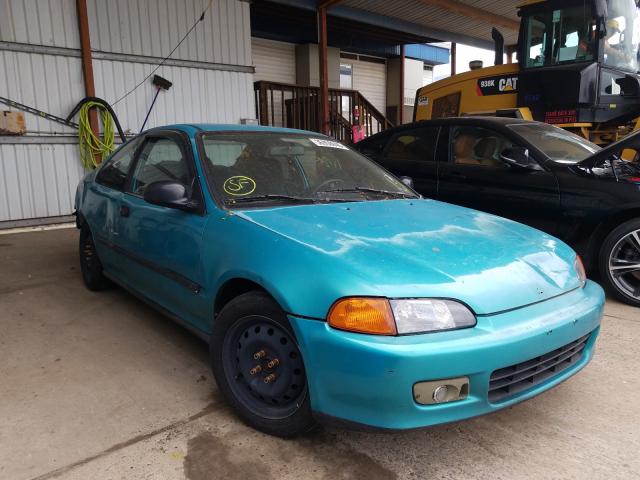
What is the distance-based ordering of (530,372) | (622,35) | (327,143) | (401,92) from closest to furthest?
(530,372) → (327,143) → (622,35) → (401,92)

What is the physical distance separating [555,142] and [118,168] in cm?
378

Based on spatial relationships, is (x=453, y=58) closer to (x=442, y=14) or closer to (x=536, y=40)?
(x=442, y=14)

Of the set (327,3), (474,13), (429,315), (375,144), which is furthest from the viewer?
(474,13)

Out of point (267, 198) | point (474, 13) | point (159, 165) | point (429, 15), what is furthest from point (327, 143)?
point (429, 15)

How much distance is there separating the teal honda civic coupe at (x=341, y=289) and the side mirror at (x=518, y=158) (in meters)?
1.55

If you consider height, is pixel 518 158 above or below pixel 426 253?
above

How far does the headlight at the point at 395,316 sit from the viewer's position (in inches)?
69.0

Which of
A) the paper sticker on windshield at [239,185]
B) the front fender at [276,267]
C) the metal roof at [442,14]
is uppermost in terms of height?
the metal roof at [442,14]

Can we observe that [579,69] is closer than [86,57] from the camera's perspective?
Yes

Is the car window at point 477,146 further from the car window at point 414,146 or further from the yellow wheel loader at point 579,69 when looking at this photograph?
the yellow wheel loader at point 579,69

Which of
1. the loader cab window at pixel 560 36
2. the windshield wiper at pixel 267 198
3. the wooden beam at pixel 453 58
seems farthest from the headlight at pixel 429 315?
the wooden beam at pixel 453 58

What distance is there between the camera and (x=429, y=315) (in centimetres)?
179

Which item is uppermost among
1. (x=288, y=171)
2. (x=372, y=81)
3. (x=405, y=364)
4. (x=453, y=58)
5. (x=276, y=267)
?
(x=453, y=58)

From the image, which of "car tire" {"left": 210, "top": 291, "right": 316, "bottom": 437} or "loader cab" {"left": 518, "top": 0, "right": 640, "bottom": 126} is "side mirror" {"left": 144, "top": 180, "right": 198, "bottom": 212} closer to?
"car tire" {"left": 210, "top": 291, "right": 316, "bottom": 437}
